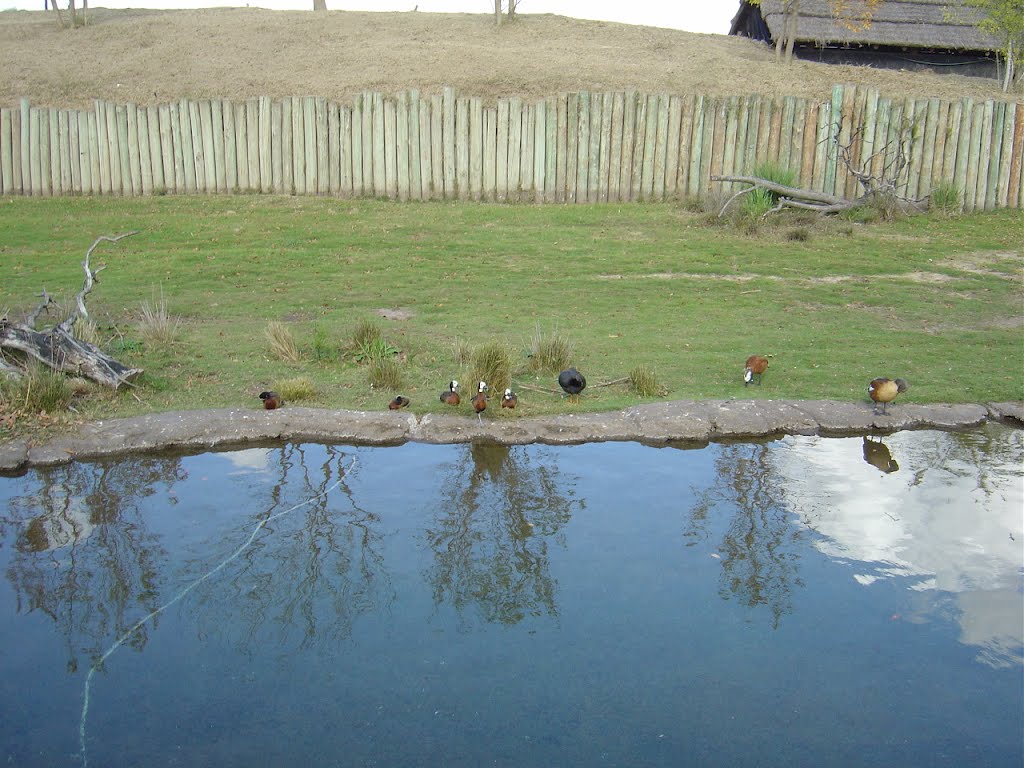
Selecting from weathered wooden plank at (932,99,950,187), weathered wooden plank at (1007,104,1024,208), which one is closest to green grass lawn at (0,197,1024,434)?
weathered wooden plank at (1007,104,1024,208)

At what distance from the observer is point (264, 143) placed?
1531 cm

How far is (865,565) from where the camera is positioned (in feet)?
17.9

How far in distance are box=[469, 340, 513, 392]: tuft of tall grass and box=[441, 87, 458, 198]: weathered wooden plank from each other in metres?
7.87

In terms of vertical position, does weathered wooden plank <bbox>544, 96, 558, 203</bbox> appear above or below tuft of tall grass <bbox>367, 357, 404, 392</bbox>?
above

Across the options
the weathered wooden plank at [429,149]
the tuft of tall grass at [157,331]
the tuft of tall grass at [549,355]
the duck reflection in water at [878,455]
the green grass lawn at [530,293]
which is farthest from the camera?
the weathered wooden plank at [429,149]

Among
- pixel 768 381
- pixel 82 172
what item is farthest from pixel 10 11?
pixel 768 381

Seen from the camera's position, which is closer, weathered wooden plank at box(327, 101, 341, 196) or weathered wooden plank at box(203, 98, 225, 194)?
weathered wooden plank at box(327, 101, 341, 196)

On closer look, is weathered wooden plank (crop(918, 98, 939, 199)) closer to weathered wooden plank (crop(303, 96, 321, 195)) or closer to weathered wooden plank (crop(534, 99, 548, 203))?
weathered wooden plank (crop(534, 99, 548, 203))

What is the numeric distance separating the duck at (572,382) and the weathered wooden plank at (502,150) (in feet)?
26.2

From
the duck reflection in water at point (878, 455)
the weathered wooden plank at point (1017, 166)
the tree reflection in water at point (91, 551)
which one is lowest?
the tree reflection in water at point (91, 551)

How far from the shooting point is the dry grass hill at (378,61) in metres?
21.8

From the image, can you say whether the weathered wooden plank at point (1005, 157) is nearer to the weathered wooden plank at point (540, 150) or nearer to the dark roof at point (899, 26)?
the weathered wooden plank at point (540, 150)

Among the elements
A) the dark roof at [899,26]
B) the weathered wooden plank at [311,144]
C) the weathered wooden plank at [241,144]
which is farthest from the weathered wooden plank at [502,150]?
the dark roof at [899,26]

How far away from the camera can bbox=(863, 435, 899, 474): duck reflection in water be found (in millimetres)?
6868
